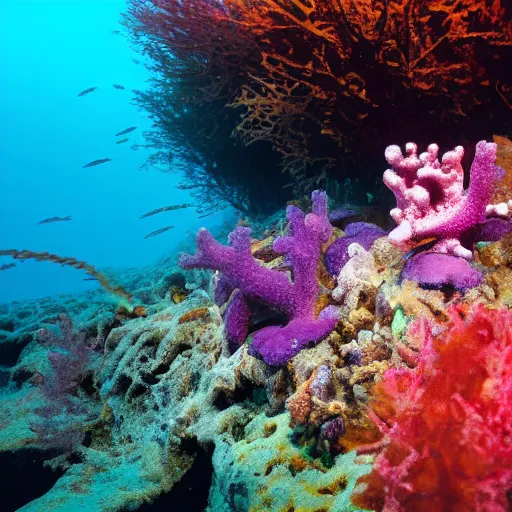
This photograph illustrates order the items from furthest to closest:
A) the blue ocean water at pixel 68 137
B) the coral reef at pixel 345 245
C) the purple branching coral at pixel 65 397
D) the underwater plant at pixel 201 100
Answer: the blue ocean water at pixel 68 137
the underwater plant at pixel 201 100
the purple branching coral at pixel 65 397
the coral reef at pixel 345 245

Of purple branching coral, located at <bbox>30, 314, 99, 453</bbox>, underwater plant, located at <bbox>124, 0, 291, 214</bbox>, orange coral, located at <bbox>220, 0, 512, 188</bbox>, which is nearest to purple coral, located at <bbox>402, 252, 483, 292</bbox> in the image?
orange coral, located at <bbox>220, 0, 512, 188</bbox>

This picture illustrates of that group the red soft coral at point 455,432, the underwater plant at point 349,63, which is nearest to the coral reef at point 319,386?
the red soft coral at point 455,432

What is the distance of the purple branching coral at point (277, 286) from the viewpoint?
212cm

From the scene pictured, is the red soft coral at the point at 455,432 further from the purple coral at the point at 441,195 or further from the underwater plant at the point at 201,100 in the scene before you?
the underwater plant at the point at 201,100

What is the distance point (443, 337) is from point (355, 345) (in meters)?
0.67

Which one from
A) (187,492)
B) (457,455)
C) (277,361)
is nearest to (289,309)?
(277,361)

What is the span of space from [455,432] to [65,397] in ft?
12.3

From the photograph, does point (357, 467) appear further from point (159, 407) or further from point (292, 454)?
point (159, 407)

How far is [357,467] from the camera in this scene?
4.83 feet

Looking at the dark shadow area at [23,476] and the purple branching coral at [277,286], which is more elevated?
the purple branching coral at [277,286]

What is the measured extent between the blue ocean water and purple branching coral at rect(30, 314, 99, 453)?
4393 inches

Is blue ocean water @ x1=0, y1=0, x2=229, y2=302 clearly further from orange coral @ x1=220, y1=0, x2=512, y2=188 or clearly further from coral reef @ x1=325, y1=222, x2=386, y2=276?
coral reef @ x1=325, y1=222, x2=386, y2=276

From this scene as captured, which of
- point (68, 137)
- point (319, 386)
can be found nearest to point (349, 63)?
point (319, 386)

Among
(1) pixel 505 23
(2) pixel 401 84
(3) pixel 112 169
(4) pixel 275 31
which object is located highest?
(4) pixel 275 31
